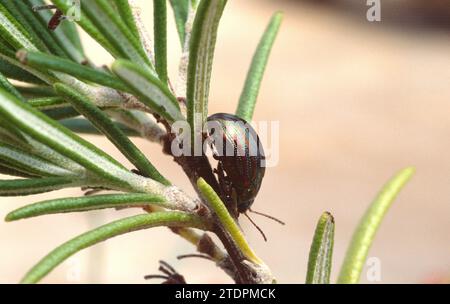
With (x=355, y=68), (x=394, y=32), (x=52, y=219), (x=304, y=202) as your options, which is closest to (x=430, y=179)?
(x=304, y=202)

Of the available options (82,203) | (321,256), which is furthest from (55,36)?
(321,256)

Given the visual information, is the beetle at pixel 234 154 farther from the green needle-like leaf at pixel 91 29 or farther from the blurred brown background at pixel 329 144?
the blurred brown background at pixel 329 144

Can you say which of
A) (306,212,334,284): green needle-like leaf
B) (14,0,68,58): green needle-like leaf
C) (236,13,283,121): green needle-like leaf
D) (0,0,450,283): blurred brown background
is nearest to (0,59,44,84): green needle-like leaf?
(14,0,68,58): green needle-like leaf

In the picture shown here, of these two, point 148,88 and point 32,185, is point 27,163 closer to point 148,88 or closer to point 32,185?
point 32,185

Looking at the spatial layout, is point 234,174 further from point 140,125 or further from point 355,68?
point 355,68

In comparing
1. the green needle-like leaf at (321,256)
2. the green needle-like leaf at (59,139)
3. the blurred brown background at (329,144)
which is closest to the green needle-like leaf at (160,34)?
the green needle-like leaf at (59,139)

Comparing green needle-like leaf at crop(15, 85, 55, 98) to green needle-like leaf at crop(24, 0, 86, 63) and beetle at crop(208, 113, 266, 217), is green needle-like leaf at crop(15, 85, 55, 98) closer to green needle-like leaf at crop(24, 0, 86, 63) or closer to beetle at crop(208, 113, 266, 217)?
green needle-like leaf at crop(24, 0, 86, 63)
